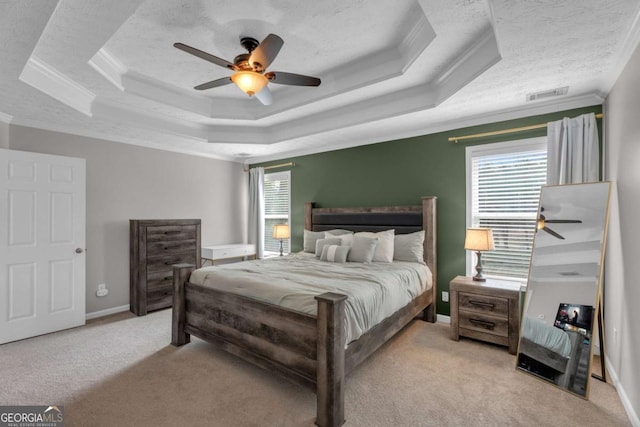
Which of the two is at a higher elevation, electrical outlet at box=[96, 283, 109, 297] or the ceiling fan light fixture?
the ceiling fan light fixture

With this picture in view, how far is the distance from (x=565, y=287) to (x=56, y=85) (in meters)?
4.89

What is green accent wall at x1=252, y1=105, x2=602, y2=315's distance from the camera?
3676mm

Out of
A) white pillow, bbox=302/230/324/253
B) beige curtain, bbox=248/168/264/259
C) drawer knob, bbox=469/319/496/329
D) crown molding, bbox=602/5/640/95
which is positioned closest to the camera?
crown molding, bbox=602/5/640/95

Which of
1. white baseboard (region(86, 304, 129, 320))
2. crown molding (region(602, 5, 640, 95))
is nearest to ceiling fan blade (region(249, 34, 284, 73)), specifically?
crown molding (region(602, 5, 640, 95))

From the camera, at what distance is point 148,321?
3.86 m

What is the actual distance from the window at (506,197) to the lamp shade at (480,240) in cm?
42

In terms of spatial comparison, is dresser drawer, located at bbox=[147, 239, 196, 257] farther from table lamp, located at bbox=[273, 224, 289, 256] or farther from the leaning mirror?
the leaning mirror

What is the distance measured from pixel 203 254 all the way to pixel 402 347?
359 cm

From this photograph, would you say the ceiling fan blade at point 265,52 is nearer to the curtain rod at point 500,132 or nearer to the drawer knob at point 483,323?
the curtain rod at point 500,132

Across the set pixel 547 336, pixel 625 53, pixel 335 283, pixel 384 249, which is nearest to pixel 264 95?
pixel 335 283

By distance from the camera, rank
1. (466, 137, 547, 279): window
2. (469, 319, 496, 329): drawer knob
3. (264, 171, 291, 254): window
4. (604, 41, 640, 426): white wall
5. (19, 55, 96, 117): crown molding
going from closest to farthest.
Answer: (604, 41, 640, 426): white wall, (19, 55, 96, 117): crown molding, (469, 319, 496, 329): drawer knob, (466, 137, 547, 279): window, (264, 171, 291, 254): window

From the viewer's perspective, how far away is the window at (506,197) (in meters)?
3.25

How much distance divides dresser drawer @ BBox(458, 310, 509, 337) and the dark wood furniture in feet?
12.4

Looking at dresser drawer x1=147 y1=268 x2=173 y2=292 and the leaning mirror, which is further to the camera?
dresser drawer x1=147 y1=268 x2=173 y2=292
